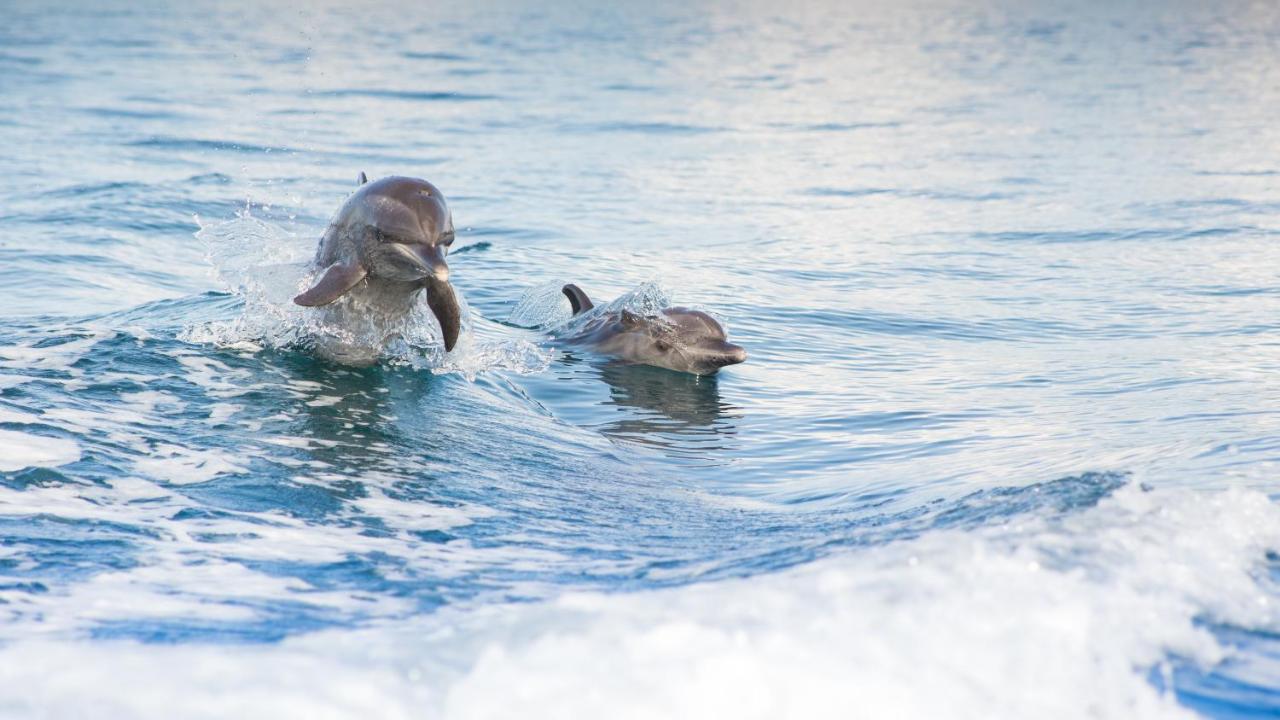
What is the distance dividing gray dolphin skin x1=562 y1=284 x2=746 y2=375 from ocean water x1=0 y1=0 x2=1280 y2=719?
0.64ft

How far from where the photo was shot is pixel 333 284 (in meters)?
7.91

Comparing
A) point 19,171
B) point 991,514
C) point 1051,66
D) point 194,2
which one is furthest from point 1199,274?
point 194,2

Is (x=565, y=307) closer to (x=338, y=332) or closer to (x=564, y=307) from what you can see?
(x=564, y=307)

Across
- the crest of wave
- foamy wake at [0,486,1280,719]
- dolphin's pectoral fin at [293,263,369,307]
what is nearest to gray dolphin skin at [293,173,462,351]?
Answer: dolphin's pectoral fin at [293,263,369,307]

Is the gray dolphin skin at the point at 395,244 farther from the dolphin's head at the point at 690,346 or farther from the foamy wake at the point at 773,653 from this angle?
the foamy wake at the point at 773,653

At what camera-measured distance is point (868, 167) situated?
2284 centimetres

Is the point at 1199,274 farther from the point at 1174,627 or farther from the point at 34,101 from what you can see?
the point at 34,101

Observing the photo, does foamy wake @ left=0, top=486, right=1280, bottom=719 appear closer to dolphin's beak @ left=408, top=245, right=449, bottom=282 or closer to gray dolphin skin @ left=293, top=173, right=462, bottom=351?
dolphin's beak @ left=408, top=245, right=449, bottom=282

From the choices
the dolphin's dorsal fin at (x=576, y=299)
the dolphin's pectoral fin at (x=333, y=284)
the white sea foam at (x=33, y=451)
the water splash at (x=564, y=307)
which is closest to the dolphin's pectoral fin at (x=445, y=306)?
the dolphin's pectoral fin at (x=333, y=284)

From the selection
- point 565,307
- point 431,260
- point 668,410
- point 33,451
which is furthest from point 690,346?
point 33,451

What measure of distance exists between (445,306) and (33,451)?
2450mm

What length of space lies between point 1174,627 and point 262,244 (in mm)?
7933

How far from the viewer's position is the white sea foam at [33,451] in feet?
20.5

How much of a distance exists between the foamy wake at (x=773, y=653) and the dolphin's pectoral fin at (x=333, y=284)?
3.59 m
